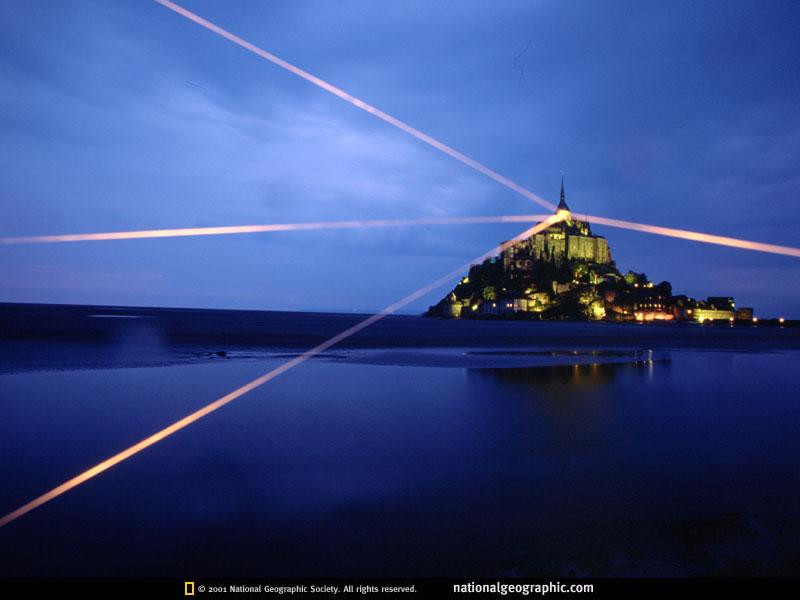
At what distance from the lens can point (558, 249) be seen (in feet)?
474

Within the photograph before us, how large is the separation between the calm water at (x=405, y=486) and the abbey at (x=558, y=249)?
137125 mm

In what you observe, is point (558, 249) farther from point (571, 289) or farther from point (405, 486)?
point (405, 486)

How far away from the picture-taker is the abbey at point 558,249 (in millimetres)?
143750

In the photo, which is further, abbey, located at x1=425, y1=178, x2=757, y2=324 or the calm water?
abbey, located at x1=425, y1=178, x2=757, y2=324

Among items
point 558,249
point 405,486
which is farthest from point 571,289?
point 405,486

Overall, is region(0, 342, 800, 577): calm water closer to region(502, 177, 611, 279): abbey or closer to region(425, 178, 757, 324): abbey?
region(425, 178, 757, 324): abbey

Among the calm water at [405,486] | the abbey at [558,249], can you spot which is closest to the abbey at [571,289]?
the abbey at [558,249]

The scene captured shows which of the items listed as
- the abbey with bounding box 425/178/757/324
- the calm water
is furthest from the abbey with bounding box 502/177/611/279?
the calm water

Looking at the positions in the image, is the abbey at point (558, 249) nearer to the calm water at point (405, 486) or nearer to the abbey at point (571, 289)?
the abbey at point (571, 289)

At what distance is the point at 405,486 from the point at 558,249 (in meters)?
147

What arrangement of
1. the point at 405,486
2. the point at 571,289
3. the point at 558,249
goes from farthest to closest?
the point at 558,249 < the point at 571,289 < the point at 405,486

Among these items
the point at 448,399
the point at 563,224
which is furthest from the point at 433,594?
the point at 563,224

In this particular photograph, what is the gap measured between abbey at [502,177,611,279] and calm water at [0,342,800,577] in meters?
137

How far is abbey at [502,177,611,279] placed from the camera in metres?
144
